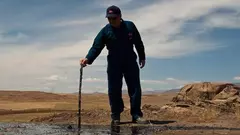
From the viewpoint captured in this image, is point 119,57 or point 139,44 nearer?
point 119,57

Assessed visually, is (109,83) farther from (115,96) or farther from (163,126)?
(163,126)

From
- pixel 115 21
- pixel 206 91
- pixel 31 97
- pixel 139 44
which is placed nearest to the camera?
pixel 115 21

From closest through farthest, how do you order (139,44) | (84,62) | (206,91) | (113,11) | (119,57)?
(113,11) → (84,62) → (119,57) → (139,44) → (206,91)

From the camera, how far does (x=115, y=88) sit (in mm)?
8516

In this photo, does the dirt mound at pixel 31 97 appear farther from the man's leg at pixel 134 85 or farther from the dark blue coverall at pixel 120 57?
the man's leg at pixel 134 85

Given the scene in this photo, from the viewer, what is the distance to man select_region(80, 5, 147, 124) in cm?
821

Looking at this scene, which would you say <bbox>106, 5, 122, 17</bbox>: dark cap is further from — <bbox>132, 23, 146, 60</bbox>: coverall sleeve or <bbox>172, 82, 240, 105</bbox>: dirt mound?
<bbox>172, 82, 240, 105</bbox>: dirt mound

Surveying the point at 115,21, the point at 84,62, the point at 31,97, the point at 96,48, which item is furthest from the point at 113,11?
the point at 31,97

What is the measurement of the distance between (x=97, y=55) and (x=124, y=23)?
0.80 m

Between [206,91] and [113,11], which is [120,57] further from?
[206,91]

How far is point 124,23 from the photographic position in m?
8.24

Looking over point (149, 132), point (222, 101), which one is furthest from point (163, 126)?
point (222, 101)

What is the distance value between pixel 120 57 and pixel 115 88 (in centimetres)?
63

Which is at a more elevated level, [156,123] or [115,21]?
[115,21]
